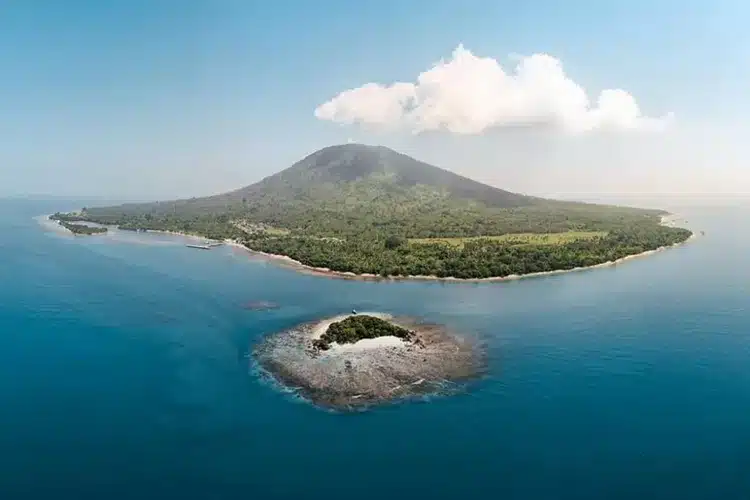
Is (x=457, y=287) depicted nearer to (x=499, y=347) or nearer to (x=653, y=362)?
(x=499, y=347)

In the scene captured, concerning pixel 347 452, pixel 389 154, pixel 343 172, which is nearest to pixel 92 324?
pixel 347 452

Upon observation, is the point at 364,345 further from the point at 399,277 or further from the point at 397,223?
the point at 397,223

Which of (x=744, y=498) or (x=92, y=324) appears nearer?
(x=744, y=498)

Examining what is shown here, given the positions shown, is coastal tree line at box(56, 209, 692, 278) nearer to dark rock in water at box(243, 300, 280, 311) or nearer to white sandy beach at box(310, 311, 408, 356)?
dark rock in water at box(243, 300, 280, 311)

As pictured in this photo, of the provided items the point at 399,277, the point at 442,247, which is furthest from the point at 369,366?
the point at 442,247

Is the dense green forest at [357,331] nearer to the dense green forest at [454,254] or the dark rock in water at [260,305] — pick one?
the dark rock in water at [260,305]

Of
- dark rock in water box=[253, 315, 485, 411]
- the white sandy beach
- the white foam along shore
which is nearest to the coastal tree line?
the white foam along shore
